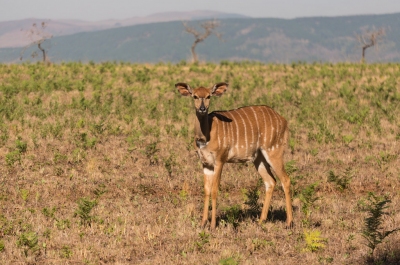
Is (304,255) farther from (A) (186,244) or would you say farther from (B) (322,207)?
(B) (322,207)

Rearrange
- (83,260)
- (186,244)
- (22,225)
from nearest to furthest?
(83,260) → (186,244) → (22,225)

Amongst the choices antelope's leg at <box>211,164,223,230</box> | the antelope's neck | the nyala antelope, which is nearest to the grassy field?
antelope's leg at <box>211,164,223,230</box>

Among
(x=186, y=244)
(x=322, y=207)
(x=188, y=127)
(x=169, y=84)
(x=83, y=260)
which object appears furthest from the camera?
(x=169, y=84)

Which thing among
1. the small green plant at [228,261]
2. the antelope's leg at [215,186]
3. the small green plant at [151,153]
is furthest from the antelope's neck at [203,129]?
the small green plant at [151,153]

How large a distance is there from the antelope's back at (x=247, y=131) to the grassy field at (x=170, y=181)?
100 cm

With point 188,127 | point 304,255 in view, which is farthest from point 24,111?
point 304,255

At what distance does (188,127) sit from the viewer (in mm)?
18328

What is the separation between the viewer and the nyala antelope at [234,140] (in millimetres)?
10125

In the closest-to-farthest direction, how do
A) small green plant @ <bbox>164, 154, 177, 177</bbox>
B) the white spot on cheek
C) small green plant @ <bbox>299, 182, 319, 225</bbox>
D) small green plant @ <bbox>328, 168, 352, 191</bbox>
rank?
the white spot on cheek, small green plant @ <bbox>299, 182, 319, 225</bbox>, small green plant @ <bbox>328, 168, 352, 191</bbox>, small green plant @ <bbox>164, 154, 177, 177</bbox>

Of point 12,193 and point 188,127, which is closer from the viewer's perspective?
point 12,193

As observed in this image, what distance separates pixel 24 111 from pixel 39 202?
900 centimetres

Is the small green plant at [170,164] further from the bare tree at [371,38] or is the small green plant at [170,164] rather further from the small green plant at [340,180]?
the bare tree at [371,38]

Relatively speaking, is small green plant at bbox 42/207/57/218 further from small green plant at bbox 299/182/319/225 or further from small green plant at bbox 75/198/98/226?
small green plant at bbox 299/182/319/225

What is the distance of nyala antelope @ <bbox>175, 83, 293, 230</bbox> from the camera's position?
10125mm
